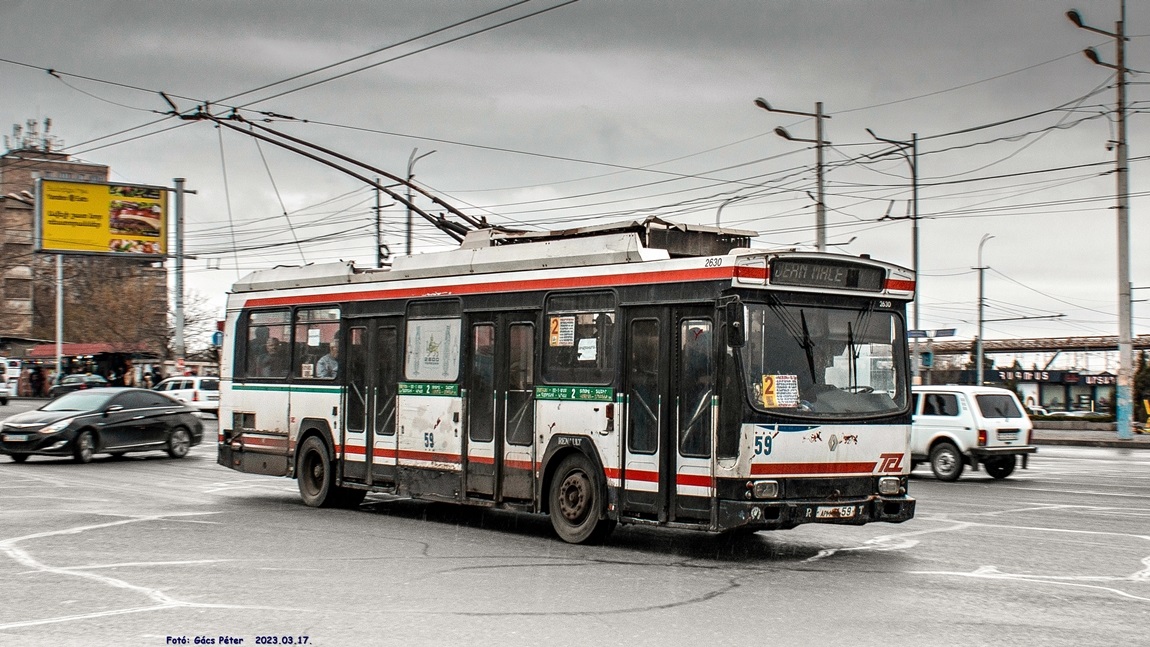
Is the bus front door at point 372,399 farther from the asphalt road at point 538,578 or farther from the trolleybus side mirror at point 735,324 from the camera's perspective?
the trolleybus side mirror at point 735,324

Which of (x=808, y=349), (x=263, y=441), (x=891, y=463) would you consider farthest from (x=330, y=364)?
(x=891, y=463)

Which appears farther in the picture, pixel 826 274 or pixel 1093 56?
pixel 1093 56

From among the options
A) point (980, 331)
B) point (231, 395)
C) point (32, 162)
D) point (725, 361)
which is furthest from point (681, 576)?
point (32, 162)

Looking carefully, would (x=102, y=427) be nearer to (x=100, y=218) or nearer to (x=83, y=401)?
(x=83, y=401)

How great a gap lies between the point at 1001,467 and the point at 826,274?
492 inches

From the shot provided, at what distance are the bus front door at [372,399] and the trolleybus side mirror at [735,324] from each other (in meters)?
5.64

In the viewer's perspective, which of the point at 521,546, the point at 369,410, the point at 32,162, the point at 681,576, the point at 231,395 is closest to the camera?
the point at 681,576

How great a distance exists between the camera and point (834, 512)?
38.5ft

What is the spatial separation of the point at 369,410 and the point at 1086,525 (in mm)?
8749

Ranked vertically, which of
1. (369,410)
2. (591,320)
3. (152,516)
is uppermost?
(591,320)

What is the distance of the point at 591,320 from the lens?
1312 cm

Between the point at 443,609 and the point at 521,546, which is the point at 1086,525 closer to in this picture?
Result: the point at 521,546

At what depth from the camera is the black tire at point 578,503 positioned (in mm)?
12727

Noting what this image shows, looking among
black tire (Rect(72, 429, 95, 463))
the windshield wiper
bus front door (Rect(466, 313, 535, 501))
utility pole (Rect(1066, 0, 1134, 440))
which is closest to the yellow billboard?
black tire (Rect(72, 429, 95, 463))
